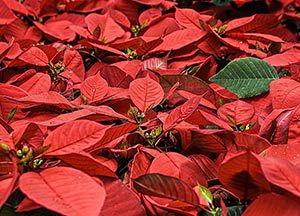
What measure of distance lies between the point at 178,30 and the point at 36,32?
40 cm

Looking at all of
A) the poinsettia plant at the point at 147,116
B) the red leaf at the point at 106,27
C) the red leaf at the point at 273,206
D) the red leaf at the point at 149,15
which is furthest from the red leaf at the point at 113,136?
the red leaf at the point at 149,15

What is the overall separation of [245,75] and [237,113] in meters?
0.20

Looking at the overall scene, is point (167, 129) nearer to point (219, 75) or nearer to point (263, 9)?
point (219, 75)

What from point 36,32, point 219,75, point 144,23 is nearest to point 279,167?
point 219,75

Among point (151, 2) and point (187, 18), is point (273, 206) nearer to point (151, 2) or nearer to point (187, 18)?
point (187, 18)

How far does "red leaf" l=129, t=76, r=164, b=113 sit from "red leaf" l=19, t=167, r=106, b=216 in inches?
10.1

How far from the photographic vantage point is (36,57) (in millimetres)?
1100

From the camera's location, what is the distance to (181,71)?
1146mm

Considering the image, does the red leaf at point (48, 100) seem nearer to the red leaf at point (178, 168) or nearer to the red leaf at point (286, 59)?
the red leaf at point (178, 168)

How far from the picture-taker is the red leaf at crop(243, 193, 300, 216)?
25.0 inches

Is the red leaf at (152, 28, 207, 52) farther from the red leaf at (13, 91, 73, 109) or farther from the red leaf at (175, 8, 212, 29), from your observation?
the red leaf at (13, 91, 73, 109)

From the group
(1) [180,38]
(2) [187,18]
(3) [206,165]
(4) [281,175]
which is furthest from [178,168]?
(2) [187,18]

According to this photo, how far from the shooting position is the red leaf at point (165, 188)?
654 mm

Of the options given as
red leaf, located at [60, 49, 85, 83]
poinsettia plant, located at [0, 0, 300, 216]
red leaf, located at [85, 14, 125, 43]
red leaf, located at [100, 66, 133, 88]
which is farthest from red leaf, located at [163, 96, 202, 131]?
red leaf, located at [85, 14, 125, 43]
